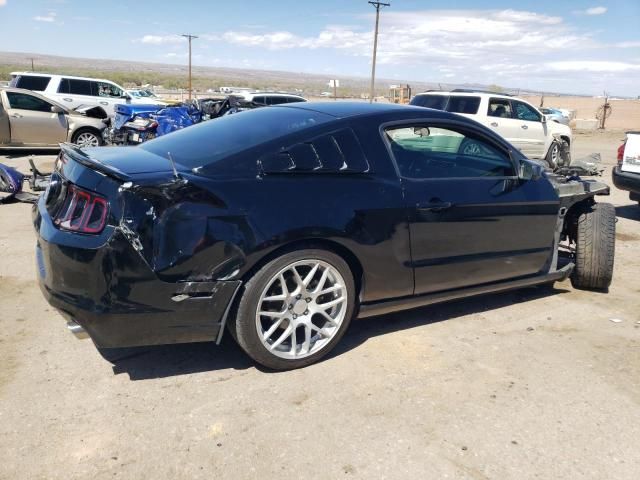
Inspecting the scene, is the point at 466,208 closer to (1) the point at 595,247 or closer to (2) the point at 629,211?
(1) the point at 595,247

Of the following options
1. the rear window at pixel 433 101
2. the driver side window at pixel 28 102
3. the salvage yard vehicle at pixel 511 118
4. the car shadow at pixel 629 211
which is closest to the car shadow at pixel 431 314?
the car shadow at pixel 629 211

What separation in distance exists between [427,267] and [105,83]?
1685cm

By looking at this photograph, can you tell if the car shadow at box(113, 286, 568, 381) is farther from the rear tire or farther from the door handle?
the door handle

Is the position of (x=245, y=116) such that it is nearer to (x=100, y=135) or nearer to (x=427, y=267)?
(x=427, y=267)

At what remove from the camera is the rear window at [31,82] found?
16.3 metres

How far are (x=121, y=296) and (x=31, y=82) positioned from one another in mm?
16403

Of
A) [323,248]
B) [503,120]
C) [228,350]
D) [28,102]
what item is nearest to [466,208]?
[323,248]

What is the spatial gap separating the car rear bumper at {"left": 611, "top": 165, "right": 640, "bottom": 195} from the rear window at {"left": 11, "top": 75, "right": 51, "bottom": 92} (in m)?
15.5

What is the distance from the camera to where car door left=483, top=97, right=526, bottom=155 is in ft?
42.6

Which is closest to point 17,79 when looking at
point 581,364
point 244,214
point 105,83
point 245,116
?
point 105,83

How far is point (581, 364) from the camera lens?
3609 millimetres

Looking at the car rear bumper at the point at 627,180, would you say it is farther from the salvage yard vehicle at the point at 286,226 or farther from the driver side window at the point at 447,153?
the driver side window at the point at 447,153

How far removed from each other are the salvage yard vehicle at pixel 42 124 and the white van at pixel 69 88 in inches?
116

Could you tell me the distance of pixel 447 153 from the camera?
4270mm
